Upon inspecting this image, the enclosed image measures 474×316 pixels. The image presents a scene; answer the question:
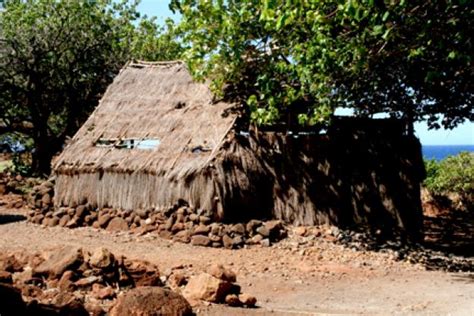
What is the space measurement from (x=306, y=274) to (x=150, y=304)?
4.26m

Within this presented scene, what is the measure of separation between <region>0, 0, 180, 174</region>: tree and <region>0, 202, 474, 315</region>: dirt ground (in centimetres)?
833

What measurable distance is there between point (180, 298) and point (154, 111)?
26.9 ft

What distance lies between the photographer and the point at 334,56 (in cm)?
902

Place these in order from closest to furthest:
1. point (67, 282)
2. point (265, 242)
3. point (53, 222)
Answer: point (67, 282) → point (265, 242) → point (53, 222)

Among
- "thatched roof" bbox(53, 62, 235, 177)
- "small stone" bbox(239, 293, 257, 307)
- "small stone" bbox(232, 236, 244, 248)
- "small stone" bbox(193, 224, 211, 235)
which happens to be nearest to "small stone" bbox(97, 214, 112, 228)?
"thatched roof" bbox(53, 62, 235, 177)

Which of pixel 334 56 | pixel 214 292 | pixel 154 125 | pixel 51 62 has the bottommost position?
pixel 214 292

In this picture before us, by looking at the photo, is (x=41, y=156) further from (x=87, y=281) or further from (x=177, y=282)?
(x=87, y=281)

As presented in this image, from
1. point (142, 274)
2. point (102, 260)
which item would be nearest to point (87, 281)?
point (102, 260)

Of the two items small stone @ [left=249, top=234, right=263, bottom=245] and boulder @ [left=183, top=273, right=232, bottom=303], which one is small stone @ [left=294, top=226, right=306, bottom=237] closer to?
small stone @ [left=249, top=234, right=263, bottom=245]

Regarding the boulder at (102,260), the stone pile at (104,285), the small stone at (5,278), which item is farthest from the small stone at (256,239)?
the small stone at (5,278)

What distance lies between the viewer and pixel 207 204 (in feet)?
37.7

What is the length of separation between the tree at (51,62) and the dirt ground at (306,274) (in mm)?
8334

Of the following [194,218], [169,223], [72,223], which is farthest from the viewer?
[72,223]

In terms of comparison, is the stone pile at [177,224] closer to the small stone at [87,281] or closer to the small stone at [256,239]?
the small stone at [256,239]
